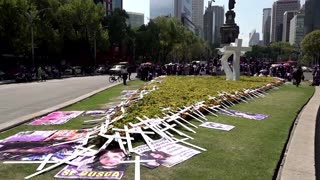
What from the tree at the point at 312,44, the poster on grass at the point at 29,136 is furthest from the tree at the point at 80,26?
the poster on grass at the point at 29,136

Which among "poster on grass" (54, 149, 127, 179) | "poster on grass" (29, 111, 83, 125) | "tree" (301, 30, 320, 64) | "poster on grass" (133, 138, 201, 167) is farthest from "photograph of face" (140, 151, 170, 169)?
"tree" (301, 30, 320, 64)

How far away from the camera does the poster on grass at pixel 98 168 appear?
622 centimetres

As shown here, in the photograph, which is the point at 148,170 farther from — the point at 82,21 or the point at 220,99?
the point at 82,21

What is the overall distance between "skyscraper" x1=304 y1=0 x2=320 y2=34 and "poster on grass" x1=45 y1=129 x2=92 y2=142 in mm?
136278

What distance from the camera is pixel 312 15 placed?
5472 inches

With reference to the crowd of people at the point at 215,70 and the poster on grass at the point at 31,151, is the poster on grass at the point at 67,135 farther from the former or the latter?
the crowd of people at the point at 215,70

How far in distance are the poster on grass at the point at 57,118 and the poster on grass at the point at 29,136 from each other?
62.0 inches

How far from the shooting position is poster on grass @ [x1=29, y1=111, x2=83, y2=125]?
458 inches

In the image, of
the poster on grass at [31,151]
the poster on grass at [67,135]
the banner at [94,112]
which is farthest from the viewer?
the banner at [94,112]

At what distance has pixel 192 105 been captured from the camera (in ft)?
39.9

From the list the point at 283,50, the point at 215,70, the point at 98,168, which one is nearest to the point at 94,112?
the point at 98,168

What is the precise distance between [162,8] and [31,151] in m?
177

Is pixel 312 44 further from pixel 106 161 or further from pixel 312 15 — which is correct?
pixel 106 161

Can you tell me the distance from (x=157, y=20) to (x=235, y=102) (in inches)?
3138
